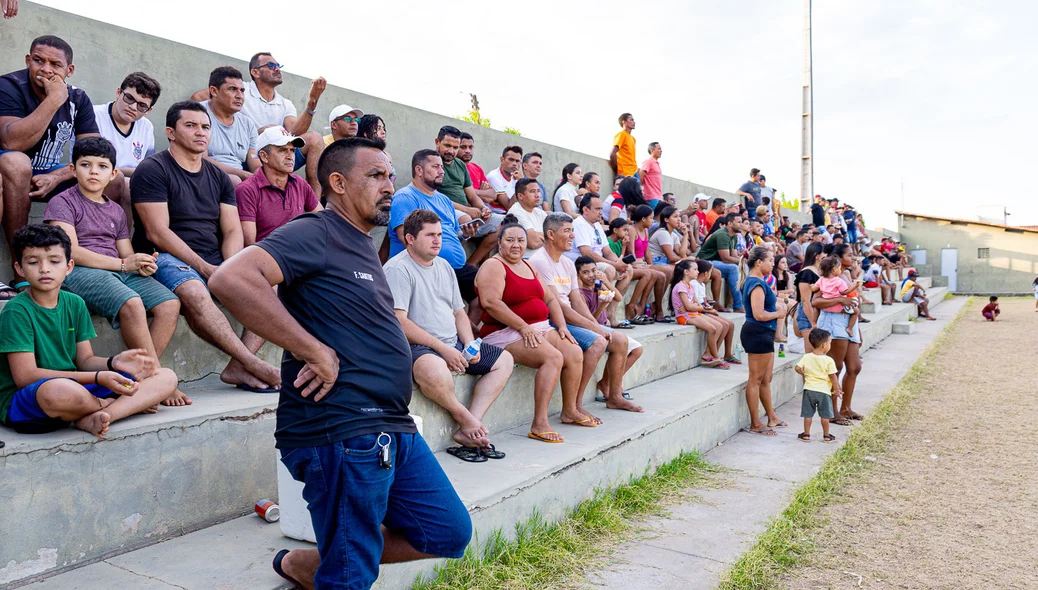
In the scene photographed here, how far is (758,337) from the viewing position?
273 inches

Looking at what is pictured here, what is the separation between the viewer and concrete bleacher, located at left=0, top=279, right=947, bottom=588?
108 inches

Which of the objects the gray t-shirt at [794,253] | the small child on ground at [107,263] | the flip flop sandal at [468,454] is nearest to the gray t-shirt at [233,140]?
the small child on ground at [107,263]

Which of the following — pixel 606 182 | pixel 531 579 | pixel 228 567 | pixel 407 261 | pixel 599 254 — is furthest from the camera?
pixel 606 182

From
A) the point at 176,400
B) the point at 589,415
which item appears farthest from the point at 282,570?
the point at 589,415

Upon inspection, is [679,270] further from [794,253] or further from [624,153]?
[794,253]

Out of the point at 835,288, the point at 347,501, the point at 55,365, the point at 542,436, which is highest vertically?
the point at 835,288

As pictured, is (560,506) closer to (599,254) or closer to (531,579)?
(531,579)

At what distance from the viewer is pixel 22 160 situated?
154 inches

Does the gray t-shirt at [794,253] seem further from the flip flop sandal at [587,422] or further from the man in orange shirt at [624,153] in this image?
the flip flop sandal at [587,422]

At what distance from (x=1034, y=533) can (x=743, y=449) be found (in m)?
2.37

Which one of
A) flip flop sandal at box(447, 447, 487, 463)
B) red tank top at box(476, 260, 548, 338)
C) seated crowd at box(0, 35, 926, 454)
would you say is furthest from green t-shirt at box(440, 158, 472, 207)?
flip flop sandal at box(447, 447, 487, 463)

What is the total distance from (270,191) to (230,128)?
1043mm

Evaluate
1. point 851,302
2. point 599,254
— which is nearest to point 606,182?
point 599,254

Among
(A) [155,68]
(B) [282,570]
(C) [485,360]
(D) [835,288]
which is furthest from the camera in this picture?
(D) [835,288]
